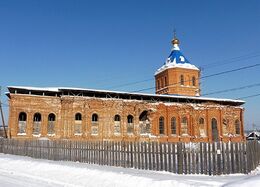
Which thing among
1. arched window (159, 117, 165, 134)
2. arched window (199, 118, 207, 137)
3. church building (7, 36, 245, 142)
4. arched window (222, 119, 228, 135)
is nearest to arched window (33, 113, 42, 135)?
church building (7, 36, 245, 142)

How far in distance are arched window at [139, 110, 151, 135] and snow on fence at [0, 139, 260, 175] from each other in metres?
21.4

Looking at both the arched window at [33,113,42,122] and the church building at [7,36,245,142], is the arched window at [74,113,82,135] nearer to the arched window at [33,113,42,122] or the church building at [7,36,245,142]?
the church building at [7,36,245,142]

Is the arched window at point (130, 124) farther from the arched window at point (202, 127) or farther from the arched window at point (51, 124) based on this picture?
the arched window at point (202, 127)

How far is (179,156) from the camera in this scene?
1154cm

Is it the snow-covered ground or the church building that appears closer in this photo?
the snow-covered ground

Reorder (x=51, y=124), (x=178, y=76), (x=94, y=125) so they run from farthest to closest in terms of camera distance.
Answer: (x=178, y=76)
(x=94, y=125)
(x=51, y=124)

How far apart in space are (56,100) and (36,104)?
214 cm

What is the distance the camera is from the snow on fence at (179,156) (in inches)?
448

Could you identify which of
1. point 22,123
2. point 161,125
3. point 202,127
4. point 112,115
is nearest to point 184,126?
point 202,127

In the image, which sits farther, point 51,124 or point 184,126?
point 184,126

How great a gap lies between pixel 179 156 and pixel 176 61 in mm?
43106

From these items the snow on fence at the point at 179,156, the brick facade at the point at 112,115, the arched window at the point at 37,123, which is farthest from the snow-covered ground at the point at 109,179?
the brick facade at the point at 112,115

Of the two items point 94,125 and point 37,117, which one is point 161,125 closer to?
point 94,125

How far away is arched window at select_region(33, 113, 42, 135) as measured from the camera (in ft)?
103
